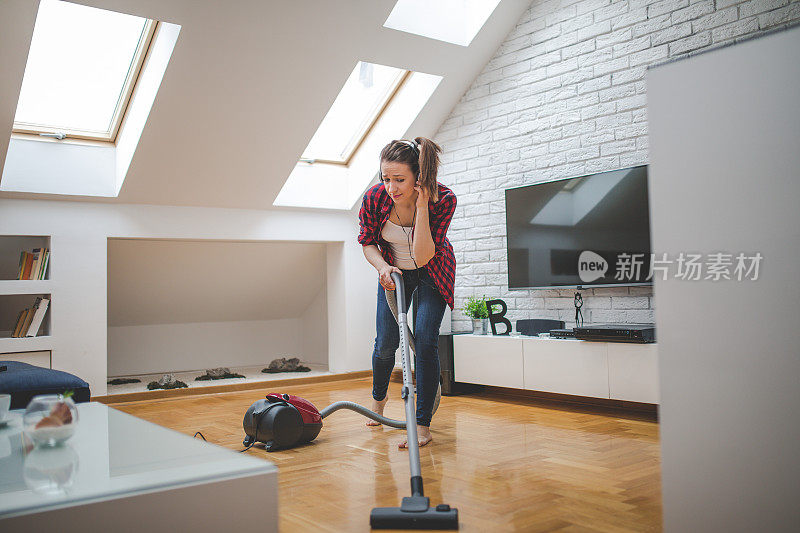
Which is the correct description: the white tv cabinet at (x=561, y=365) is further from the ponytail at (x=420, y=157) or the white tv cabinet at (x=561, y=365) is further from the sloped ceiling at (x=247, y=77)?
the sloped ceiling at (x=247, y=77)

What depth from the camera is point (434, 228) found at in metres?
2.61

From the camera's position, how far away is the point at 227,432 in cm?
301

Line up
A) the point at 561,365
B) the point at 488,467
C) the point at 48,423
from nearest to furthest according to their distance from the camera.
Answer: the point at 48,423 < the point at 488,467 < the point at 561,365

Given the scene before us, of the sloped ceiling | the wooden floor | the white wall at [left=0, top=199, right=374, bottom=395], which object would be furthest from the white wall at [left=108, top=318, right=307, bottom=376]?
the wooden floor

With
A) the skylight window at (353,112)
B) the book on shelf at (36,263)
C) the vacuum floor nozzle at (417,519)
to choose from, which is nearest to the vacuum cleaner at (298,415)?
the vacuum floor nozzle at (417,519)

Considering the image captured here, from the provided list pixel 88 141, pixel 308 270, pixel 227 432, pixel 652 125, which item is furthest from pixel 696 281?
pixel 308 270

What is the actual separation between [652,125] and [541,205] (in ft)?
9.54

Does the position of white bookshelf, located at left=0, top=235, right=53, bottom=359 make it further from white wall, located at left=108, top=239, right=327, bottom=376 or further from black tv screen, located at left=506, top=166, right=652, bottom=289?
black tv screen, located at left=506, top=166, right=652, bottom=289

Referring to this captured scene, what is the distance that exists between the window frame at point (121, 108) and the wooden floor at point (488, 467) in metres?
1.76

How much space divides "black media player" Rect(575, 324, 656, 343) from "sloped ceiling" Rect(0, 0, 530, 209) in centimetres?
203

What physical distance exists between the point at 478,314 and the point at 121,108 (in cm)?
256

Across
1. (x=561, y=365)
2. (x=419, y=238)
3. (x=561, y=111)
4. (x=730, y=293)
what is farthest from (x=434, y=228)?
(x=561, y=111)

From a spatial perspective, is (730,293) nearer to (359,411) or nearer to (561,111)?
(359,411)

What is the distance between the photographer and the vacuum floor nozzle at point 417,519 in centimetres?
160
